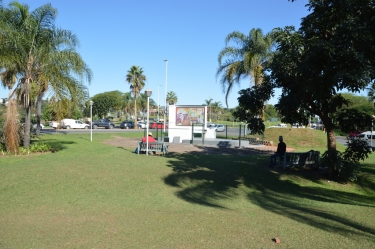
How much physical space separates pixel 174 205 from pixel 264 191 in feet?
11.6

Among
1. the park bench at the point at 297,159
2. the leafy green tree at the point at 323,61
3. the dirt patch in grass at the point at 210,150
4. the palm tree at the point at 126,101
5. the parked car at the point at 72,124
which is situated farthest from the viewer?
the palm tree at the point at 126,101

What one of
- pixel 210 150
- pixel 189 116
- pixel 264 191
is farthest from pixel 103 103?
pixel 264 191

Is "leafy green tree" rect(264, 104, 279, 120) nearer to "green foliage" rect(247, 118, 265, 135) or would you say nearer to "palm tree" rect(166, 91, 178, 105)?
"green foliage" rect(247, 118, 265, 135)

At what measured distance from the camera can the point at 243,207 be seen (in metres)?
7.75

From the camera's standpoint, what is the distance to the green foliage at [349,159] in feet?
39.4

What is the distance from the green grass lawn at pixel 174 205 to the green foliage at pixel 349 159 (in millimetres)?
390

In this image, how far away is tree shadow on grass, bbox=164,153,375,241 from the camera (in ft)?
20.0

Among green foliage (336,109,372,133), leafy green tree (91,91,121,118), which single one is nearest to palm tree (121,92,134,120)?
leafy green tree (91,91,121,118)

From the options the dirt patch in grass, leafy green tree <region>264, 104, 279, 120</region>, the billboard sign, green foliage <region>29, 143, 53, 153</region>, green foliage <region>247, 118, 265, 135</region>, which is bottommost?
the dirt patch in grass

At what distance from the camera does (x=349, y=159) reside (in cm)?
1234

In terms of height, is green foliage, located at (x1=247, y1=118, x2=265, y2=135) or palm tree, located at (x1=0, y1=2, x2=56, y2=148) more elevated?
palm tree, located at (x1=0, y1=2, x2=56, y2=148)

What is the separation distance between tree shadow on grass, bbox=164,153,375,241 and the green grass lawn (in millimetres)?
27

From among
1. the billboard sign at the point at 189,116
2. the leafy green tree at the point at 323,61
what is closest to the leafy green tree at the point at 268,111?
the leafy green tree at the point at 323,61

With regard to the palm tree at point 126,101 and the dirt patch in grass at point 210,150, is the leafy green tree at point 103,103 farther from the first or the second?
the dirt patch in grass at point 210,150
